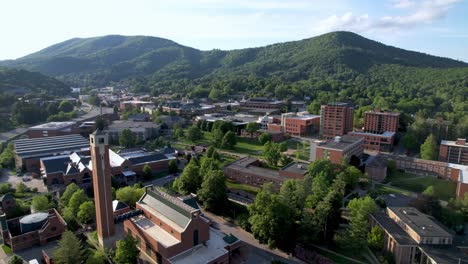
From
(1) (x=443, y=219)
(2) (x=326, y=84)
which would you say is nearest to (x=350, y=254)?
(1) (x=443, y=219)

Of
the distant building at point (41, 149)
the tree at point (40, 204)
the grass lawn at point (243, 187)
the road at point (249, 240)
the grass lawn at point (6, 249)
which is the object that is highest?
the distant building at point (41, 149)

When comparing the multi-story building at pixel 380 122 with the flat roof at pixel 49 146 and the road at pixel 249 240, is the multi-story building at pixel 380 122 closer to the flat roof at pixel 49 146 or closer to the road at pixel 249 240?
the road at pixel 249 240

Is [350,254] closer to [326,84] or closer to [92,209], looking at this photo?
[92,209]

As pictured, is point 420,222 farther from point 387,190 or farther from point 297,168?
point 297,168

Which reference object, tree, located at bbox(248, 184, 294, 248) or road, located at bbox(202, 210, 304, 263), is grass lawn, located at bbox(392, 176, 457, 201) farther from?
road, located at bbox(202, 210, 304, 263)

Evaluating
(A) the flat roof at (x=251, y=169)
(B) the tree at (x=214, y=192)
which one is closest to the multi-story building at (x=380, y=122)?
(A) the flat roof at (x=251, y=169)

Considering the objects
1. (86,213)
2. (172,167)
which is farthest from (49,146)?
(86,213)


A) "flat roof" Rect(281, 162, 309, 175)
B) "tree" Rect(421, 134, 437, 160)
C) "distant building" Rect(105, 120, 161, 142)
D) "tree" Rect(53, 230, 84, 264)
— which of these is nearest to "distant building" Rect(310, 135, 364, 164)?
"flat roof" Rect(281, 162, 309, 175)
